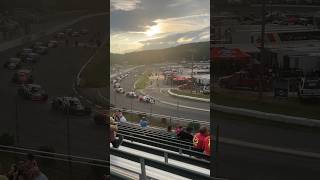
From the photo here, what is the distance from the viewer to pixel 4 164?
19.9ft

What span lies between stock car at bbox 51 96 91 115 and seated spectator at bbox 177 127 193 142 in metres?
1.03

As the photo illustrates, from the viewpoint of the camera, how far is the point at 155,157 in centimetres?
584

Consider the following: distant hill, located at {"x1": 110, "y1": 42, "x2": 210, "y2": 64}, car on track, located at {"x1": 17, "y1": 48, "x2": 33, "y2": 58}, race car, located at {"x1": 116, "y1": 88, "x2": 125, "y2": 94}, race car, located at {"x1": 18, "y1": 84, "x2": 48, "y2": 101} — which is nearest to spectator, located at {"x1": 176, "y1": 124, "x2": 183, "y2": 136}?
distant hill, located at {"x1": 110, "y1": 42, "x2": 210, "y2": 64}

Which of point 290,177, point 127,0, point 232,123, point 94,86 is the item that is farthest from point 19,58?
point 290,177

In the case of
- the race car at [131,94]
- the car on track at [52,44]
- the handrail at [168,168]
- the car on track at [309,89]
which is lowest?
the handrail at [168,168]

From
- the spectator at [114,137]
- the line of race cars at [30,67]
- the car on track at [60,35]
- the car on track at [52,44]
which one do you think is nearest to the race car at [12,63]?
the line of race cars at [30,67]

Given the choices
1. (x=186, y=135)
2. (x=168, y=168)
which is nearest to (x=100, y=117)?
(x=186, y=135)

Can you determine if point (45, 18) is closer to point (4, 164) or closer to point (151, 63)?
point (151, 63)

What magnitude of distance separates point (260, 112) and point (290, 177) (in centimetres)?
56

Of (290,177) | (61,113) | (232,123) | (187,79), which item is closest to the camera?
(290,177)

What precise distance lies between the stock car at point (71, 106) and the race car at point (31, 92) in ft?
0.77

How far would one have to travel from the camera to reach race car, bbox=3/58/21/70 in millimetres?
5852

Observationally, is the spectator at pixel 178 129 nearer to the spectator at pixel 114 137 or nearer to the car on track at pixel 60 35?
the spectator at pixel 114 137

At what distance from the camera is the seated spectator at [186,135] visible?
17.7 feet
